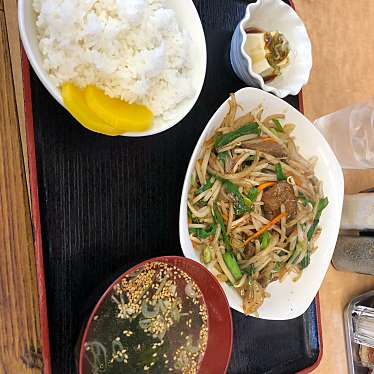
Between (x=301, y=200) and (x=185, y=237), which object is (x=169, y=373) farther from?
(x=301, y=200)

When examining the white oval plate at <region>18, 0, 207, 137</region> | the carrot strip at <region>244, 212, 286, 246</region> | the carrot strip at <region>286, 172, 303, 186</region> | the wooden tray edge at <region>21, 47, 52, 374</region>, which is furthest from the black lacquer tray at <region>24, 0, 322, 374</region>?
the carrot strip at <region>286, 172, 303, 186</region>

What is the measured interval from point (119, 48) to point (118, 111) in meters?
0.17

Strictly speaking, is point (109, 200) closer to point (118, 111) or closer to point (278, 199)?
point (118, 111)

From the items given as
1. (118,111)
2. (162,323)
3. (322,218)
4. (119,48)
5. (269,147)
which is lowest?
(162,323)

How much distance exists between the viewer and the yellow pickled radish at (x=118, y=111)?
1271mm

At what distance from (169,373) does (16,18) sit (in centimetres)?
104

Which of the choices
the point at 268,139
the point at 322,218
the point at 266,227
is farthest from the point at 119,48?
the point at 322,218

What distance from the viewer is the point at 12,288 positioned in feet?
3.95

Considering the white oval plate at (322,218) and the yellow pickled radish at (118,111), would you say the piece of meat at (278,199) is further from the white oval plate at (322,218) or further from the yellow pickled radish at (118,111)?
the yellow pickled radish at (118,111)

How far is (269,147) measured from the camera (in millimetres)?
1673

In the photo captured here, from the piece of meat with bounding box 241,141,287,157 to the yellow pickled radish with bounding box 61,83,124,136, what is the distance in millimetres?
531

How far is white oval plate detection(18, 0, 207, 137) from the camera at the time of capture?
1217 mm

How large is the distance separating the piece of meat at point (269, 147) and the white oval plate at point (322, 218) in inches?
3.8

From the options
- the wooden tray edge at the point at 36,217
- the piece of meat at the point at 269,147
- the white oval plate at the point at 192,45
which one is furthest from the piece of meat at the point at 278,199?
the wooden tray edge at the point at 36,217
